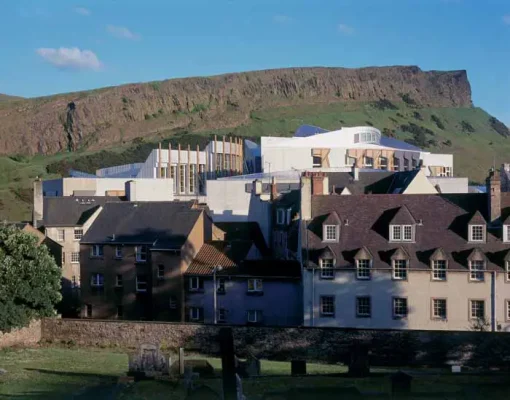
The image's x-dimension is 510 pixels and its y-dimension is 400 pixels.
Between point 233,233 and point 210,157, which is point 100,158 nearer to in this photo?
point 210,157

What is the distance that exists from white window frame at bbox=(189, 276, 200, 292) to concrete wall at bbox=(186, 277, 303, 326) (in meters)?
1.05

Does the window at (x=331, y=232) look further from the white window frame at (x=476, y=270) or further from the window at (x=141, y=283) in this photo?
the window at (x=141, y=283)

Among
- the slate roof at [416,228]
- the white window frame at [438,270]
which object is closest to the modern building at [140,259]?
the slate roof at [416,228]

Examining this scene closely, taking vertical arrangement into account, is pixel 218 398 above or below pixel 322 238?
below

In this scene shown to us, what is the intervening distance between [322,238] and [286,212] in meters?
10.2

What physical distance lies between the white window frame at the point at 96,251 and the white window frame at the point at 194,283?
7.66 meters

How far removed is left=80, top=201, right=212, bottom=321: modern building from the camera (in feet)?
176

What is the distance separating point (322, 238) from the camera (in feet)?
161

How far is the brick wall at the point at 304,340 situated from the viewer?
134 feet

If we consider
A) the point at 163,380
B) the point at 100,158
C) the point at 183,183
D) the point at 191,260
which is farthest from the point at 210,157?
the point at 163,380

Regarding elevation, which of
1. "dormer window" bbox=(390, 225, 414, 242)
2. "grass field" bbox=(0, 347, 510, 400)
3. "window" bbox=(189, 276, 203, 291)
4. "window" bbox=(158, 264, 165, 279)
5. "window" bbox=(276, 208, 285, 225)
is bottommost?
"grass field" bbox=(0, 347, 510, 400)

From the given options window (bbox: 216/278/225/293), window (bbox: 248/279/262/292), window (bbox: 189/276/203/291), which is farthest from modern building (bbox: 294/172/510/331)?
window (bbox: 189/276/203/291)

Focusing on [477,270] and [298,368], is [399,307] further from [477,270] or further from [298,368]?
[298,368]

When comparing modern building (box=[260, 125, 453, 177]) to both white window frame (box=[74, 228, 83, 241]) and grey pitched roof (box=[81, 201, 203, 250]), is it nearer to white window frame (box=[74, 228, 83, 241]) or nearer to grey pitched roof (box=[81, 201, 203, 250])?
white window frame (box=[74, 228, 83, 241])
